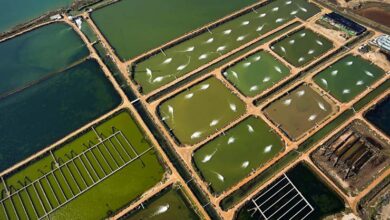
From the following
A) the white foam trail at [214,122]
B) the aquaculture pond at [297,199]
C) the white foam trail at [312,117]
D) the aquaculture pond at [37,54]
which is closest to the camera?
the aquaculture pond at [297,199]

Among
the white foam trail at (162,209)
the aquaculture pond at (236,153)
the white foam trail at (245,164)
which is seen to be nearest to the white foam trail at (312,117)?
the aquaculture pond at (236,153)

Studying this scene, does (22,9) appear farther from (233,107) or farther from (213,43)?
(233,107)

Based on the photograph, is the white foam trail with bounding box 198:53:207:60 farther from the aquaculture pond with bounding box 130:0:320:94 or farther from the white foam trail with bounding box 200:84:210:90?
the white foam trail with bounding box 200:84:210:90

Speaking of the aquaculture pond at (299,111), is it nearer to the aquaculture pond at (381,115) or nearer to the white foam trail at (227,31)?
the aquaculture pond at (381,115)

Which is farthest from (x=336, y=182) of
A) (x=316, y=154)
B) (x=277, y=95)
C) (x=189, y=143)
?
(x=189, y=143)

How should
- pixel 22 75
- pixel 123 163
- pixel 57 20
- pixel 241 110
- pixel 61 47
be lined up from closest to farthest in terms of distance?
pixel 123 163, pixel 241 110, pixel 22 75, pixel 61 47, pixel 57 20

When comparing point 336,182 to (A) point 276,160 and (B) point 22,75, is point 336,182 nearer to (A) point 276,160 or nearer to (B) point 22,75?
(A) point 276,160

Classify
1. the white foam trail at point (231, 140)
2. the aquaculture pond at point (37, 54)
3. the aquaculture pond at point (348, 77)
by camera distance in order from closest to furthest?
the white foam trail at point (231, 140)
the aquaculture pond at point (348, 77)
the aquaculture pond at point (37, 54)
